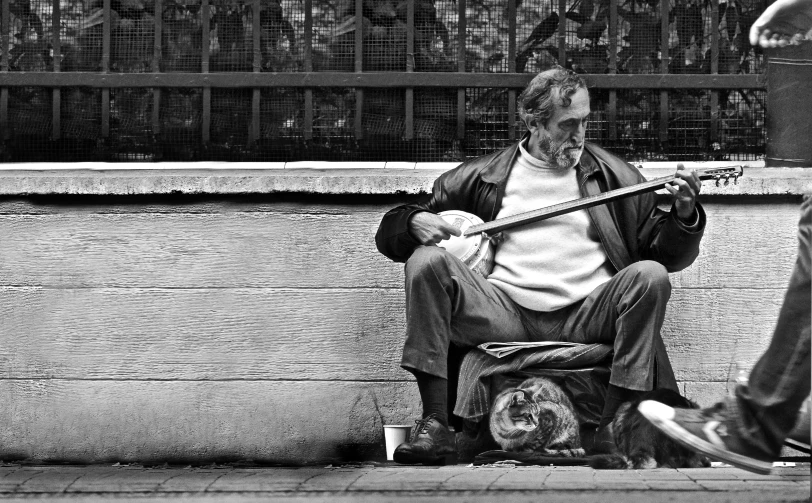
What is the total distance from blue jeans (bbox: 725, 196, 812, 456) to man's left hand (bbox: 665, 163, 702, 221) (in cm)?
66

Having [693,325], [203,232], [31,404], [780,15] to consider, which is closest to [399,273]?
[203,232]

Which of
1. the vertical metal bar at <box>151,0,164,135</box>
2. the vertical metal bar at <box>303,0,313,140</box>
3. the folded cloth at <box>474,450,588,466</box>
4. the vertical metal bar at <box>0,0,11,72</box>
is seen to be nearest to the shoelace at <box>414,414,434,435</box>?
the folded cloth at <box>474,450,588,466</box>

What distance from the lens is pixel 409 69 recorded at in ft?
19.0

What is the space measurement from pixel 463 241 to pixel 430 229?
0.14 metres

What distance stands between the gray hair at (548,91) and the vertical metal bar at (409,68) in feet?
3.26

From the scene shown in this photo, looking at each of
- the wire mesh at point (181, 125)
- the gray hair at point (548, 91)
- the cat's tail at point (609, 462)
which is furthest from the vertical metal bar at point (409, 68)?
the cat's tail at point (609, 462)

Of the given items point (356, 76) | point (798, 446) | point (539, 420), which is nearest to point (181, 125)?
point (356, 76)

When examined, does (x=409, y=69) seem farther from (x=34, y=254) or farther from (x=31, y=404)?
(x=31, y=404)

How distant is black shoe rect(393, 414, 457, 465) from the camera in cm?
458

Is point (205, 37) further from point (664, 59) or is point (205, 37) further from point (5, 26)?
point (664, 59)

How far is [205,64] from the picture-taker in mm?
5812

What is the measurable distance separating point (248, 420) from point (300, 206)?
88 cm

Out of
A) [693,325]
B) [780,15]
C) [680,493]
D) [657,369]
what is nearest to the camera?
[780,15]

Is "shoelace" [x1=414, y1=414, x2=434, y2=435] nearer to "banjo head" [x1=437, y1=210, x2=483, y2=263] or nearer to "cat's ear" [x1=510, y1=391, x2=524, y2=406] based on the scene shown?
"cat's ear" [x1=510, y1=391, x2=524, y2=406]
